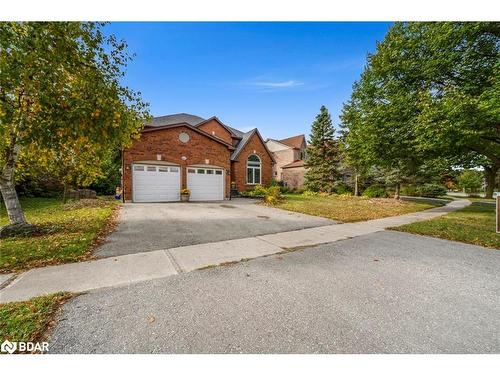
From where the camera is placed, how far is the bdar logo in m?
1.76

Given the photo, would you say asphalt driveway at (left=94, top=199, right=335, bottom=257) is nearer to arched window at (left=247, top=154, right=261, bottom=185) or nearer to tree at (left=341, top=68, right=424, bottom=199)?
tree at (left=341, top=68, right=424, bottom=199)

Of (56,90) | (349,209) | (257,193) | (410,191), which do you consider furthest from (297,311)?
(410,191)

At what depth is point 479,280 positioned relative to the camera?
3.11 m

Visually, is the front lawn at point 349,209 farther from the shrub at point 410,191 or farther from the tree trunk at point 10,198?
the shrub at point 410,191

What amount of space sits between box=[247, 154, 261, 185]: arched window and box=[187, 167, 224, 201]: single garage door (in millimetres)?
4738

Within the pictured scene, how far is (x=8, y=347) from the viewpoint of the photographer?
5.85 ft

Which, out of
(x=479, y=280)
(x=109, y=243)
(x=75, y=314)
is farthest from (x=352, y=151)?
(x=75, y=314)

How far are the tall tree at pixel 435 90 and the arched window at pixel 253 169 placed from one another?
9882mm

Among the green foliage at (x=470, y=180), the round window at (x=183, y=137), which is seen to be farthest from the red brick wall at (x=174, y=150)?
the green foliage at (x=470, y=180)

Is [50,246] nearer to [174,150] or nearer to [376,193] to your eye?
[174,150]

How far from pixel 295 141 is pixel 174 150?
2252cm

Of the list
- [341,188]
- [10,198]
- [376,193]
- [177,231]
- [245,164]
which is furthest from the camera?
[341,188]

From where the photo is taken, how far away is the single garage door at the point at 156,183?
1249 cm

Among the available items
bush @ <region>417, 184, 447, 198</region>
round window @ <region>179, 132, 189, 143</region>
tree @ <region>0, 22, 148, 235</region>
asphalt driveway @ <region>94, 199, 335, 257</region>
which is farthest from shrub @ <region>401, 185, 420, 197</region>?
tree @ <region>0, 22, 148, 235</region>
